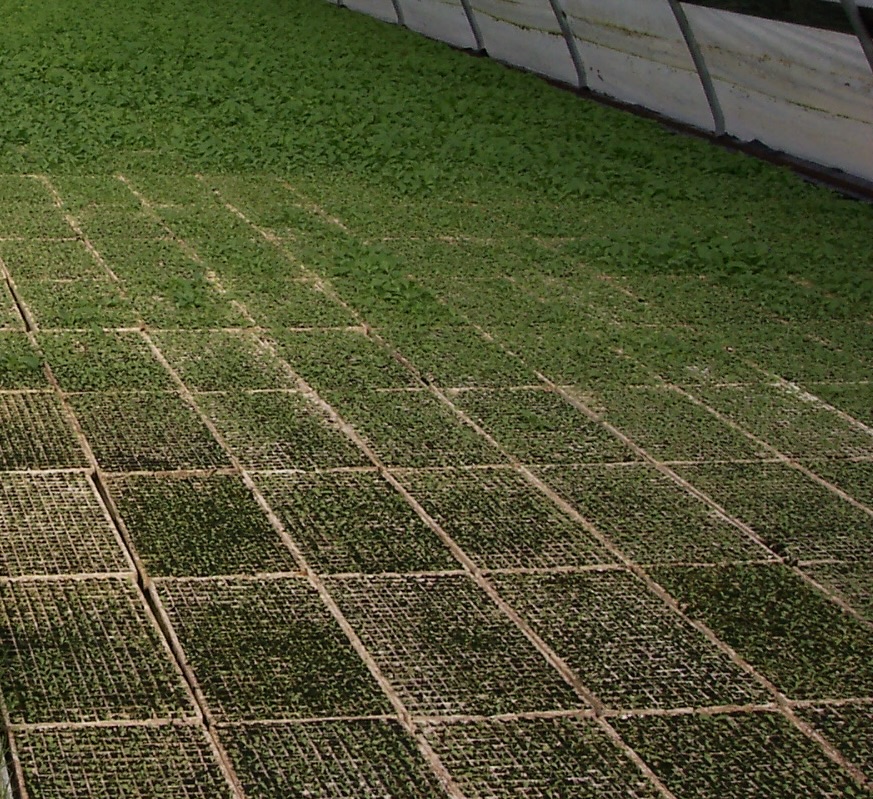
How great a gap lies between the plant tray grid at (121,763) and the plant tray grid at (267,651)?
0.19 m

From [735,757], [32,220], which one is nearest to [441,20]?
[32,220]

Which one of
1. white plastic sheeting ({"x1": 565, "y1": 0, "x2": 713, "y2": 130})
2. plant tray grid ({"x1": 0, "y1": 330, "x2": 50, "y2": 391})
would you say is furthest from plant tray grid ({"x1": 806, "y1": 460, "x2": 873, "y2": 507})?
white plastic sheeting ({"x1": 565, "y1": 0, "x2": 713, "y2": 130})

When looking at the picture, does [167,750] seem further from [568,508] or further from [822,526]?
[822,526]

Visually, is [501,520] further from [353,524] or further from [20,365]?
[20,365]

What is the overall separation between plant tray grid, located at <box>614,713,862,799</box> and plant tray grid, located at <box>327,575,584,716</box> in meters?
0.25

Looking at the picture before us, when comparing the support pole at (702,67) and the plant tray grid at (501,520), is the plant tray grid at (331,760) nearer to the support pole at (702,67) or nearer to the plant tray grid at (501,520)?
the plant tray grid at (501,520)

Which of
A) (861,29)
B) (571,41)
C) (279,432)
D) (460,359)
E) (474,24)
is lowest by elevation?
(279,432)

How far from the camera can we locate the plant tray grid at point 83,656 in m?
3.60

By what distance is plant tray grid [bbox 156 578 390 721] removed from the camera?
12.1ft

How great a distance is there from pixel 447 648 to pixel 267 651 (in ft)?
1.71

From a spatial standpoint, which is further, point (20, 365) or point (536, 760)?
point (20, 365)

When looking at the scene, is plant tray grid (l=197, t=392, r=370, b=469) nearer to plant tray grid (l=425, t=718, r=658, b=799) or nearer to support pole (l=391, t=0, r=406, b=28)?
plant tray grid (l=425, t=718, r=658, b=799)

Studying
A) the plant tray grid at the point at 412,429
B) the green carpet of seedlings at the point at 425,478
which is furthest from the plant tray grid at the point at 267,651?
the plant tray grid at the point at 412,429

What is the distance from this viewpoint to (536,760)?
354 centimetres
